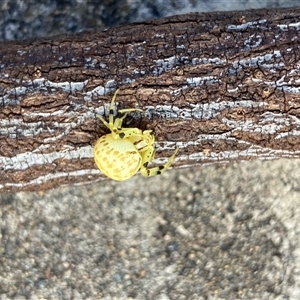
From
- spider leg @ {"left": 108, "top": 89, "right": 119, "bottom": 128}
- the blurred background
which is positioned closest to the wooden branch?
spider leg @ {"left": 108, "top": 89, "right": 119, "bottom": 128}

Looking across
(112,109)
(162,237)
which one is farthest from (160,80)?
(162,237)

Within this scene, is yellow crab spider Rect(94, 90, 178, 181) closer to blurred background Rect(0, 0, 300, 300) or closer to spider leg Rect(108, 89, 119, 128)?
spider leg Rect(108, 89, 119, 128)

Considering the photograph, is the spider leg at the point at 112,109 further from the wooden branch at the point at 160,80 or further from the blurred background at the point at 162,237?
the blurred background at the point at 162,237

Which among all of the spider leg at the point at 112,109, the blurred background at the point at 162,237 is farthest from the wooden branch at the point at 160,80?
the blurred background at the point at 162,237

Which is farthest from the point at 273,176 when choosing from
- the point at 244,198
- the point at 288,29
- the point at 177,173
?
the point at 288,29

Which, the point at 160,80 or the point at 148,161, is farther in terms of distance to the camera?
the point at 148,161

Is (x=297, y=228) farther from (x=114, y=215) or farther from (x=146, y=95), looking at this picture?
(x=146, y=95)

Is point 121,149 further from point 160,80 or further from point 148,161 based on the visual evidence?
point 160,80
